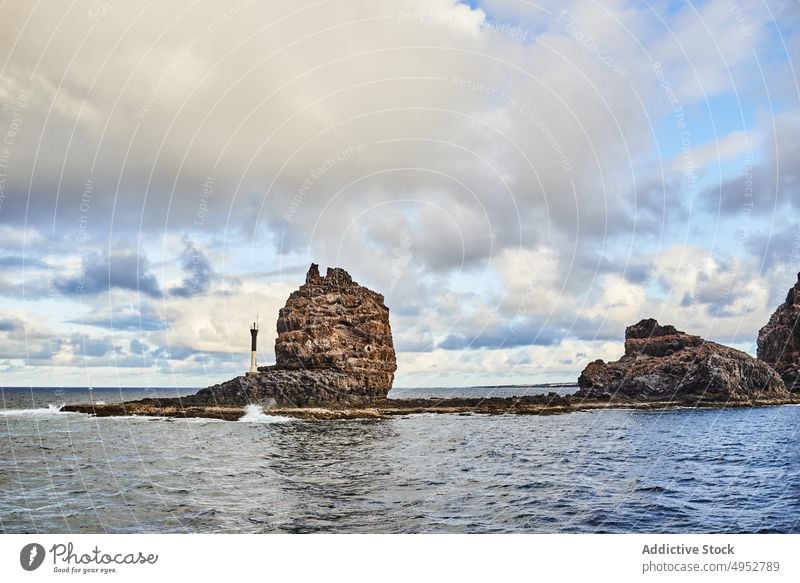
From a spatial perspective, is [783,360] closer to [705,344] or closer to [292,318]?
[705,344]

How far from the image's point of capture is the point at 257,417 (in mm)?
74000

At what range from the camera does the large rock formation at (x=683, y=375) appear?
104 m

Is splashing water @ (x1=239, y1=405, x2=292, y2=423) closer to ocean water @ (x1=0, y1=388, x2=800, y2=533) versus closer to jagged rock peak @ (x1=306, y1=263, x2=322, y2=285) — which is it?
ocean water @ (x1=0, y1=388, x2=800, y2=533)

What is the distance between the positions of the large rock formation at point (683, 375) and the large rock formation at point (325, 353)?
42.9m

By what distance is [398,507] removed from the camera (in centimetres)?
2144

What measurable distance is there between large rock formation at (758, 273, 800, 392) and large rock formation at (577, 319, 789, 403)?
9.16 m

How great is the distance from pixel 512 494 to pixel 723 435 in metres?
38.7

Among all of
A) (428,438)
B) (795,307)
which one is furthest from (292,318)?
(795,307)
